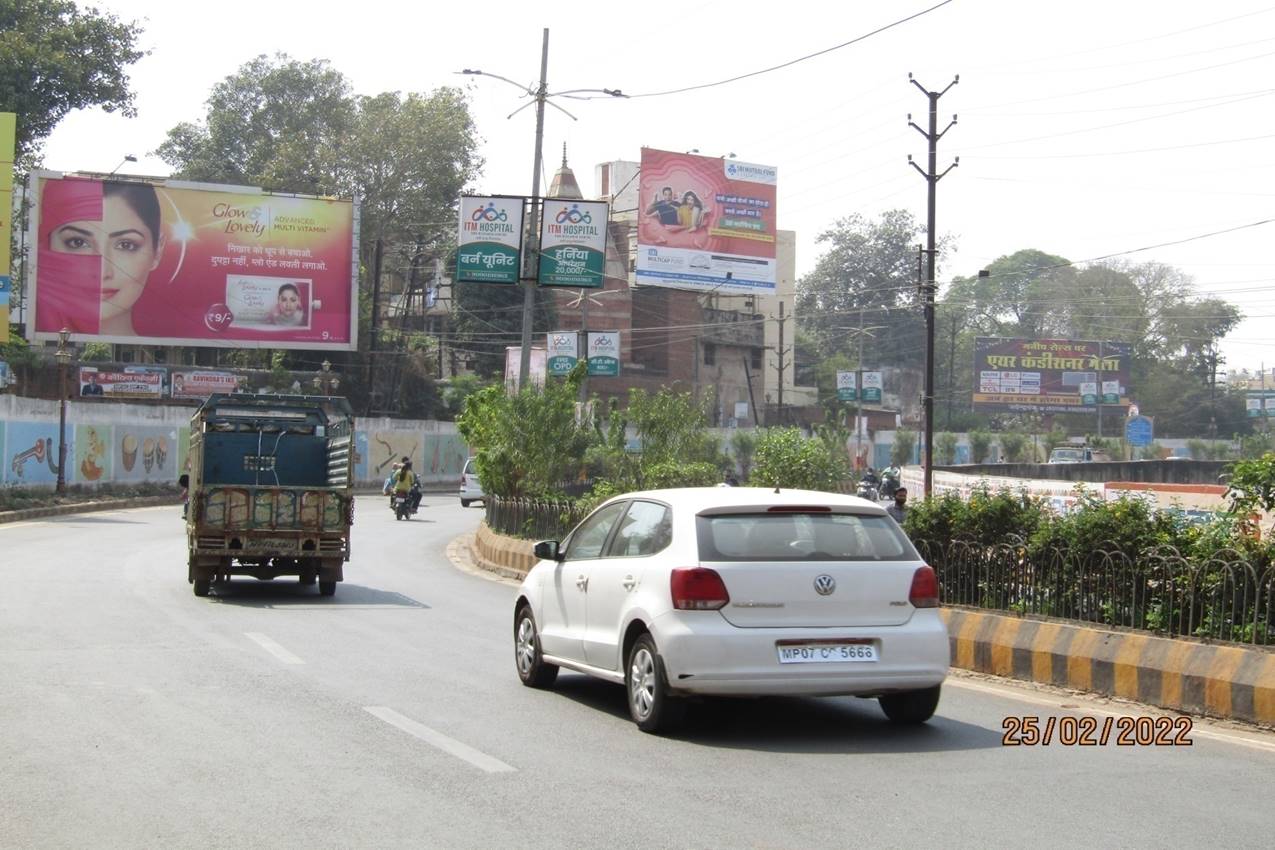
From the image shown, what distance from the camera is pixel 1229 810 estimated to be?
22.0 ft

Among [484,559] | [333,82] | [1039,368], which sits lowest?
[484,559]

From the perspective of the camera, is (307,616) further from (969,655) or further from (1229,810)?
(1229,810)

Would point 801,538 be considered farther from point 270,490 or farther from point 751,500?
point 270,490

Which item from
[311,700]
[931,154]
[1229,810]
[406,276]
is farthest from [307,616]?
[406,276]

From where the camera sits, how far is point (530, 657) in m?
10.5

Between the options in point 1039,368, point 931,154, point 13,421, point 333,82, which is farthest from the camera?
point 1039,368

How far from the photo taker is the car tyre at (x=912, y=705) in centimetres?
882

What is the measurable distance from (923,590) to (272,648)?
6.48 metres

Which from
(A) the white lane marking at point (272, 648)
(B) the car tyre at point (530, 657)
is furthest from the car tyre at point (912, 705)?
(A) the white lane marking at point (272, 648)

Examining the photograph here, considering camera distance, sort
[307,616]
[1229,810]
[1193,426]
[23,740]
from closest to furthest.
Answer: [1229,810] → [23,740] → [307,616] → [1193,426]

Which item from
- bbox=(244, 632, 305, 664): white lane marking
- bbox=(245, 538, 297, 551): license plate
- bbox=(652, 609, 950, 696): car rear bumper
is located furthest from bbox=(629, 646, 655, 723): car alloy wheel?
bbox=(245, 538, 297, 551): license plate

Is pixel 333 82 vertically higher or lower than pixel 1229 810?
higher

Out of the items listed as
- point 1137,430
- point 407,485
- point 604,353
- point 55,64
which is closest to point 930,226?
point 407,485

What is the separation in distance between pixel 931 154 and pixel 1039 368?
57156 mm
